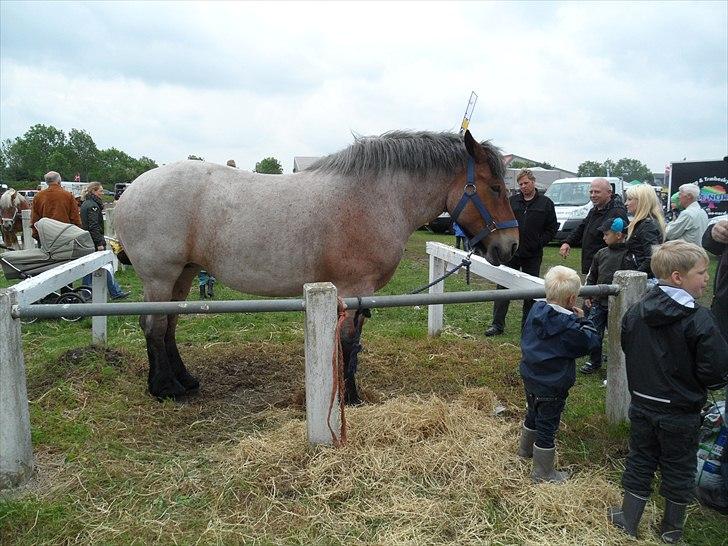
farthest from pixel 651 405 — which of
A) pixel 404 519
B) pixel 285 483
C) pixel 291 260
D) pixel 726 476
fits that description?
pixel 291 260

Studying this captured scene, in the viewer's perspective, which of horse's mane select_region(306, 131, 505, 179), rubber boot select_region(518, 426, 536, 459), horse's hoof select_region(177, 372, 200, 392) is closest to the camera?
rubber boot select_region(518, 426, 536, 459)

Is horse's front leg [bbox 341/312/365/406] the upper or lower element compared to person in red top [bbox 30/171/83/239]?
lower

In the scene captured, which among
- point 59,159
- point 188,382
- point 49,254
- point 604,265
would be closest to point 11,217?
point 49,254

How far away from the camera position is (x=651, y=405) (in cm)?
255

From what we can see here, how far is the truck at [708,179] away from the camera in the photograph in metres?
15.3

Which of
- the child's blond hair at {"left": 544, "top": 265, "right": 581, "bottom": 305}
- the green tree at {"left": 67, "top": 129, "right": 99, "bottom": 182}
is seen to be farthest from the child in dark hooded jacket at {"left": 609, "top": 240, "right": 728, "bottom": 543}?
the green tree at {"left": 67, "top": 129, "right": 99, "bottom": 182}

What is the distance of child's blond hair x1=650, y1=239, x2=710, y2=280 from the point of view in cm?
256

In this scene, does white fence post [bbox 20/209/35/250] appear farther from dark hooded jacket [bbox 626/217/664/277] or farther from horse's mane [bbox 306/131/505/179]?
dark hooded jacket [bbox 626/217/664/277]

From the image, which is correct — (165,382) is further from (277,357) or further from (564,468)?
(564,468)

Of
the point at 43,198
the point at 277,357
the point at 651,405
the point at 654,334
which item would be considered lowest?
the point at 277,357

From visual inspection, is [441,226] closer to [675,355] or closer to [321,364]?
[321,364]

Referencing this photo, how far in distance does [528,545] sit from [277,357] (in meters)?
3.51

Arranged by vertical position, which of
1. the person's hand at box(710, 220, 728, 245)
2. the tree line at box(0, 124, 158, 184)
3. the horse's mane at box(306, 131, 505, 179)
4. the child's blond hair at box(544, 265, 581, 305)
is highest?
the tree line at box(0, 124, 158, 184)

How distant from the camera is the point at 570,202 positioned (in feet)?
55.0
